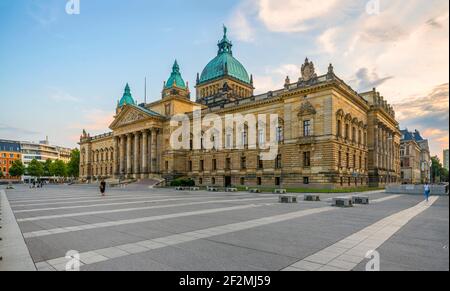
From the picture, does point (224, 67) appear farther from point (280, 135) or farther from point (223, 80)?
point (280, 135)

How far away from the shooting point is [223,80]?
250ft

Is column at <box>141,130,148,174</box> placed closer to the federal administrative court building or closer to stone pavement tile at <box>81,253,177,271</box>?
the federal administrative court building

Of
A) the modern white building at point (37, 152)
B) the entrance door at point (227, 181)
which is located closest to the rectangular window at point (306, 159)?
the entrance door at point (227, 181)

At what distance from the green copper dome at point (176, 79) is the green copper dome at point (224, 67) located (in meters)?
8.52

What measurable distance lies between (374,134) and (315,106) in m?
21.1

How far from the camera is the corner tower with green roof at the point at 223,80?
7503cm

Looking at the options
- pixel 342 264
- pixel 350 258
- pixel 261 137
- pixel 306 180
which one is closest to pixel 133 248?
pixel 342 264

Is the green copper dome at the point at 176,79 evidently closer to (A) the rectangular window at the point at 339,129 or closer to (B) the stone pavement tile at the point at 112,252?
(A) the rectangular window at the point at 339,129

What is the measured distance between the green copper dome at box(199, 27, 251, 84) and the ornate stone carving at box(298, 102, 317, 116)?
34.8 meters

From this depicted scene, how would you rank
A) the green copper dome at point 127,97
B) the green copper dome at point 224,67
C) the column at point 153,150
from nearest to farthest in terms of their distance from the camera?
the column at point 153,150
the green copper dome at point 224,67
the green copper dome at point 127,97

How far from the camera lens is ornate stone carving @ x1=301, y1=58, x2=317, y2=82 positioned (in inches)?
1827

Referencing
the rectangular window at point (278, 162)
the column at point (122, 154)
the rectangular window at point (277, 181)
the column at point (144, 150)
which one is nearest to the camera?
the rectangular window at point (277, 181)

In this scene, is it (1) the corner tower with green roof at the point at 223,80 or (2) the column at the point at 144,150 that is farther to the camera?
(1) the corner tower with green roof at the point at 223,80
